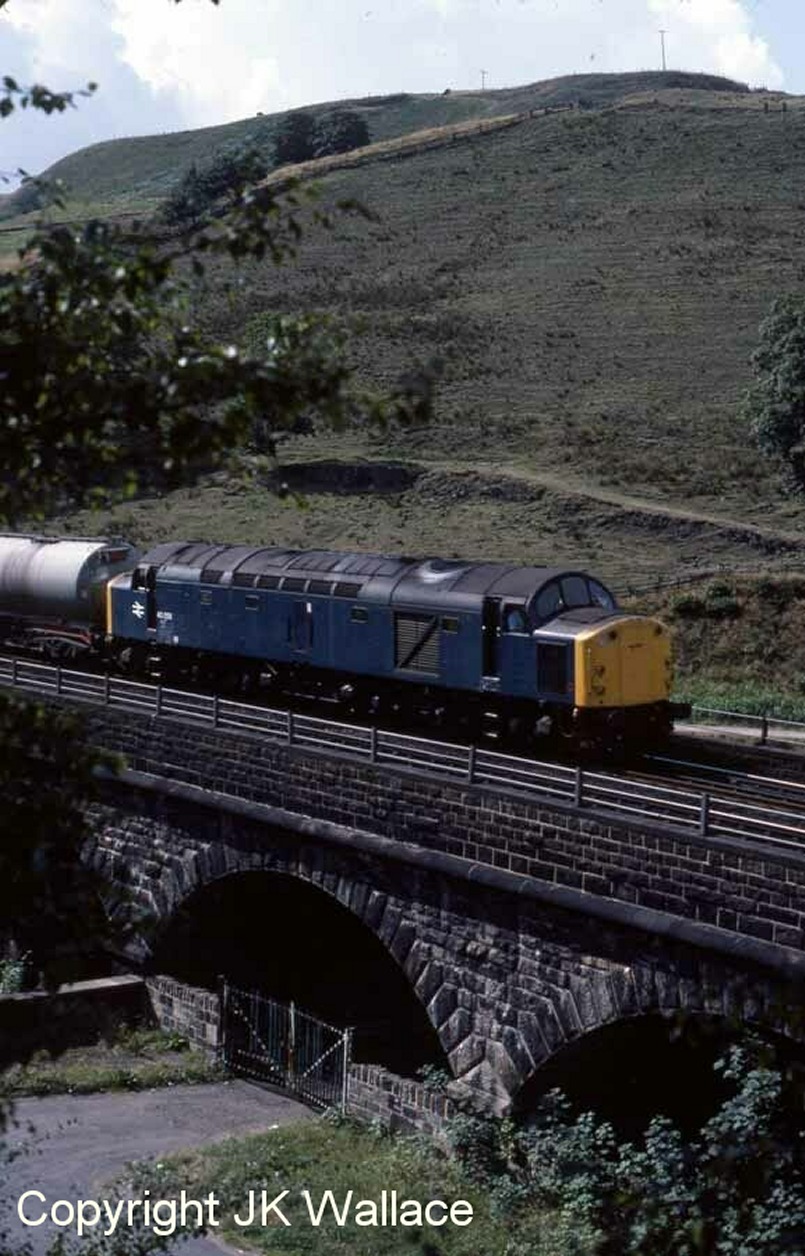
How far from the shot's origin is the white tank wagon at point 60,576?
125 ft

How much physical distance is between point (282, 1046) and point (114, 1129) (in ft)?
10.7

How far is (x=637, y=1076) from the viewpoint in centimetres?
2283

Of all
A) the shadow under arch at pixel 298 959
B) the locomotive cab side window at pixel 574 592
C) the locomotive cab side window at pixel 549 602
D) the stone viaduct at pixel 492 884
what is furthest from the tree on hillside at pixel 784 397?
the stone viaduct at pixel 492 884

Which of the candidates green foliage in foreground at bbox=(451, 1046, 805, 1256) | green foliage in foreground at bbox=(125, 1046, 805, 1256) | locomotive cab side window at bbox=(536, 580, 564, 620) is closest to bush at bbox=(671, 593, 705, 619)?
locomotive cab side window at bbox=(536, 580, 564, 620)

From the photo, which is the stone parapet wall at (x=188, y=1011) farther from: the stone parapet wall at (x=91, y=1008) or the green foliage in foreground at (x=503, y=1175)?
the green foliage in foreground at (x=503, y=1175)

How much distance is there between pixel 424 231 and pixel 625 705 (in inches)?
3009

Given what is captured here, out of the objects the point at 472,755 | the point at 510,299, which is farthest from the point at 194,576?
the point at 510,299

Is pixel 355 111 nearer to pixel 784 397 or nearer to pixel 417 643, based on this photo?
pixel 784 397

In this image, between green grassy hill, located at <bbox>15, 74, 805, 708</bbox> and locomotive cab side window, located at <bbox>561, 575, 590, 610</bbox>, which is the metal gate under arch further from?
green grassy hill, located at <bbox>15, 74, 805, 708</bbox>

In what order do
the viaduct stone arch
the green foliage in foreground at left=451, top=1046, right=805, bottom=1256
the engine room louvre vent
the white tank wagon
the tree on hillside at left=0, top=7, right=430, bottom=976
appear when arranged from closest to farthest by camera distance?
the tree on hillside at left=0, top=7, right=430, bottom=976, the green foliage in foreground at left=451, top=1046, right=805, bottom=1256, the viaduct stone arch, the engine room louvre vent, the white tank wagon

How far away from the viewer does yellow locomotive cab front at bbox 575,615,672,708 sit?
26453 millimetres

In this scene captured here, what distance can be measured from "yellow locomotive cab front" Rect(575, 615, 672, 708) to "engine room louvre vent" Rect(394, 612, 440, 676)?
3086mm

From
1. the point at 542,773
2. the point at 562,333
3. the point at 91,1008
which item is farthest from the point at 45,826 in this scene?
the point at 562,333

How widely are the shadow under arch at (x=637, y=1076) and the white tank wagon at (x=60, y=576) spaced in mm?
19144
